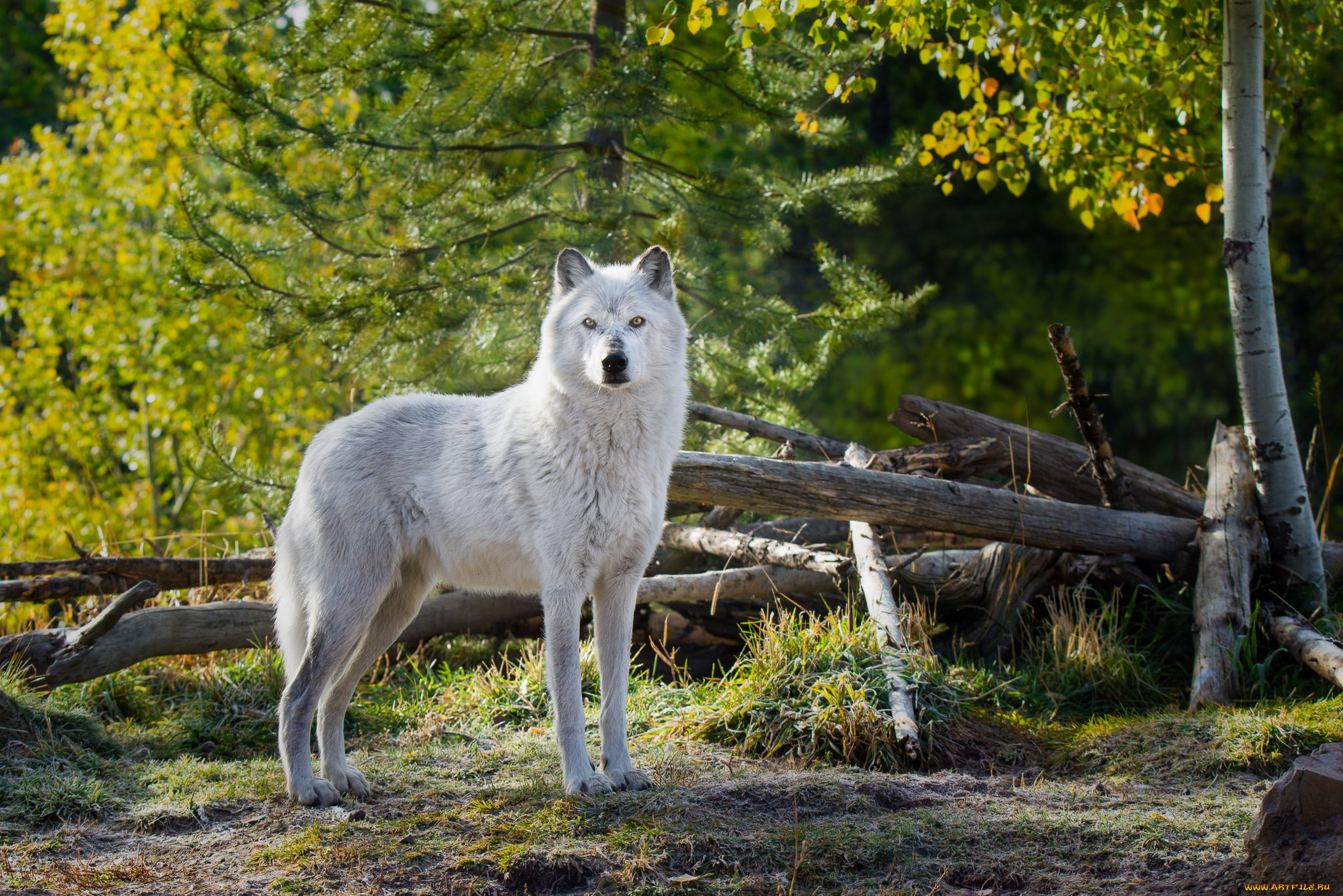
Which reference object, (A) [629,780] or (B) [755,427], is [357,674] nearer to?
(A) [629,780]

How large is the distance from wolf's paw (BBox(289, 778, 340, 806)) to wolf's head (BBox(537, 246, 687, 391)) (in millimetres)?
1773

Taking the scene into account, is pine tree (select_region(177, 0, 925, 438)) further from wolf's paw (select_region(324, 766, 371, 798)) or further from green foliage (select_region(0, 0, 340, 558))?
wolf's paw (select_region(324, 766, 371, 798))

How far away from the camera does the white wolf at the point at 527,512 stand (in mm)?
3520

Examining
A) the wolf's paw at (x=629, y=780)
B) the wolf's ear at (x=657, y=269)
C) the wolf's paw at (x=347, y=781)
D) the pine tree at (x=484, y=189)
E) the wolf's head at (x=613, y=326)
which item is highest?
the pine tree at (x=484, y=189)

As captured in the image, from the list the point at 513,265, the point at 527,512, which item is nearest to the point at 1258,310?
the point at 527,512

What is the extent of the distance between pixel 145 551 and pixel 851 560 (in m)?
4.88

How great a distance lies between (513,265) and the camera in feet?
20.5

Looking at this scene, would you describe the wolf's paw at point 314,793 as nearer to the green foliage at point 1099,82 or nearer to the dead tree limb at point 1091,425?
the dead tree limb at point 1091,425

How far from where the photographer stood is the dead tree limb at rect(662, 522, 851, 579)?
4898mm

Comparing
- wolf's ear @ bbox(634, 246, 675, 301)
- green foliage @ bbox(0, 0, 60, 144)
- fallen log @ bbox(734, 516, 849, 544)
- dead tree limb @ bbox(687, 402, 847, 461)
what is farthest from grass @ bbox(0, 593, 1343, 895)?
green foliage @ bbox(0, 0, 60, 144)

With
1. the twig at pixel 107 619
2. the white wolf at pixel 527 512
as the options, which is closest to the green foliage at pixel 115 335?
the twig at pixel 107 619

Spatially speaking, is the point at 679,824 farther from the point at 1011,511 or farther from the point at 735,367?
the point at 735,367

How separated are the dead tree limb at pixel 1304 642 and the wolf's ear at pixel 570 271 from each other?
360 centimetres

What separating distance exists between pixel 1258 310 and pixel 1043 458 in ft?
4.57
